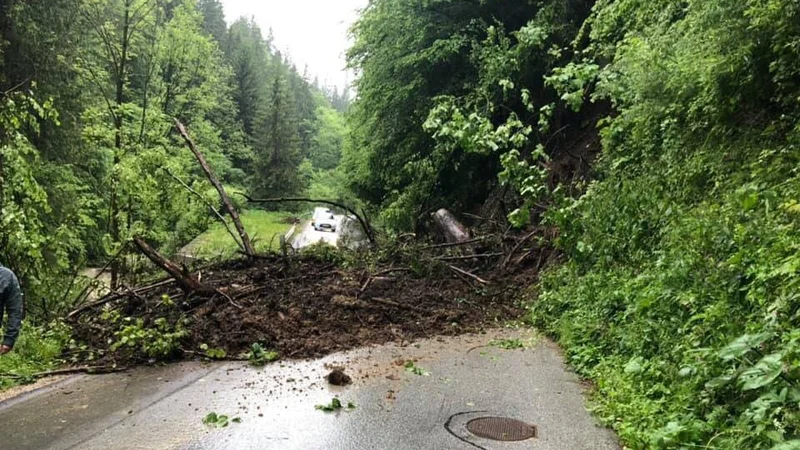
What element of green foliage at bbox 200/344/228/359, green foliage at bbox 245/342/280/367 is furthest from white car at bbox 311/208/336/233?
green foliage at bbox 245/342/280/367

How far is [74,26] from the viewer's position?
1511 cm

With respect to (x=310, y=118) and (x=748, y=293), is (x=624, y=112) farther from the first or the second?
(x=310, y=118)

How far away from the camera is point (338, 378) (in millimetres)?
5711

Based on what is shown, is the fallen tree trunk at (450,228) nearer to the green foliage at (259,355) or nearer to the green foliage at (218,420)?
the green foliage at (259,355)

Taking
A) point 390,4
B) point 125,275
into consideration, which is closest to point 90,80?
point 125,275

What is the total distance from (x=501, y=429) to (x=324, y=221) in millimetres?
31820

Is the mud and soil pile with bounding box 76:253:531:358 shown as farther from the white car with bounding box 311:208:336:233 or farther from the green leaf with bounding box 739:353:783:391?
the white car with bounding box 311:208:336:233

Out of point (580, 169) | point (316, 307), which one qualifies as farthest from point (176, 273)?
point (580, 169)

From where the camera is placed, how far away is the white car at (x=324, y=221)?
3394 centimetres

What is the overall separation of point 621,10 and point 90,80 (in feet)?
52.0

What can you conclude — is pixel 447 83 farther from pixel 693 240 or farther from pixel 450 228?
pixel 693 240

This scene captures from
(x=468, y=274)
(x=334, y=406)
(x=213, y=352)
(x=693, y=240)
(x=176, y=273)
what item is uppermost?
(x=693, y=240)

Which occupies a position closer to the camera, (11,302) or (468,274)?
(11,302)

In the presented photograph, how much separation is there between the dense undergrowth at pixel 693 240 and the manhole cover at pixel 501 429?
0.72 m
